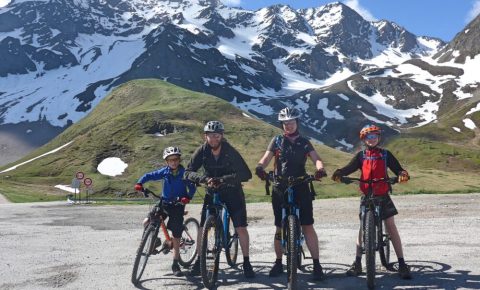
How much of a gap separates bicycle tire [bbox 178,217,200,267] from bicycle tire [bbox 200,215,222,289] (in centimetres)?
149

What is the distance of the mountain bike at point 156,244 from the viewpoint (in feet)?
31.6

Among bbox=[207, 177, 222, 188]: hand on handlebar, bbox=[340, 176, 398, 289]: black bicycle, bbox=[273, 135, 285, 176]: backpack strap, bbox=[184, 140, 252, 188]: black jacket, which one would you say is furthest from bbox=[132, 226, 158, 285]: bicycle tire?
bbox=[340, 176, 398, 289]: black bicycle

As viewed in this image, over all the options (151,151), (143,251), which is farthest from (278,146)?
(151,151)

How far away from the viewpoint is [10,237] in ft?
55.0

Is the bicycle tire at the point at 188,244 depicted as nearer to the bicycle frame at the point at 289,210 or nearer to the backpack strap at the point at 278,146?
the bicycle frame at the point at 289,210

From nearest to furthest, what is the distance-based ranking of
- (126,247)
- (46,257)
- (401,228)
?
1. (46,257)
2. (126,247)
3. (401,228)

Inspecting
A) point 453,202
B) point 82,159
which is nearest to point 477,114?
point 82,159

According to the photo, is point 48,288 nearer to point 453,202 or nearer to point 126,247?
point 126,247

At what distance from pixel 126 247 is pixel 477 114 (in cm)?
20240

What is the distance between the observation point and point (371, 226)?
28.7 ft

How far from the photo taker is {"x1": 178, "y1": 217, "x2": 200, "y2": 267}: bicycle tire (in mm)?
10867

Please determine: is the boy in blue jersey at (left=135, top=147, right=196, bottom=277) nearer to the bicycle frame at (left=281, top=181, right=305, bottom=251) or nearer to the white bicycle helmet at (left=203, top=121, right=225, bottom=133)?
the white bicycle helmet at (left=203, top=121, right=225, bottom=133)

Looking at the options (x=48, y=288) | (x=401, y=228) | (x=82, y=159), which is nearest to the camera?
(x=48, y=288)

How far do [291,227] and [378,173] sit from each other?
2117 millimetres
